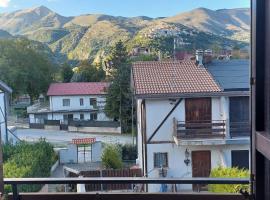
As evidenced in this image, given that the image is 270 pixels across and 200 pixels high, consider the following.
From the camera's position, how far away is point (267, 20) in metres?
Answer: 0.95

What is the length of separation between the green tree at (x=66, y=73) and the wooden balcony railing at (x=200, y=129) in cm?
117

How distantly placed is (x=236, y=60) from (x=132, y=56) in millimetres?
688

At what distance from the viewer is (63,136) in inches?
97.9

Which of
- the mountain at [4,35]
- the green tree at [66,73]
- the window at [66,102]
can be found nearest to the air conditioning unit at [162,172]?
the window at [66,102]

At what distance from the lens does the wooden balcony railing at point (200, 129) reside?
3.07 meters

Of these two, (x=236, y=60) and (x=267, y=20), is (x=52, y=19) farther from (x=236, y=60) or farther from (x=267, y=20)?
A: (x=267, y=20)

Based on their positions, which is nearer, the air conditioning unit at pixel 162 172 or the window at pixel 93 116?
the window at pixel 93 116

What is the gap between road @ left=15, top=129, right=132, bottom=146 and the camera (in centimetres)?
245

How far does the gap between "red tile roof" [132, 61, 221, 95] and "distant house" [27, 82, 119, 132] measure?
0.54m

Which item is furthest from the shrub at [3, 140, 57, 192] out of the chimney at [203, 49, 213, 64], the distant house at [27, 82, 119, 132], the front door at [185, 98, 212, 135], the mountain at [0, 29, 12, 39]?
the chimney at [203, 49, 213, 64]

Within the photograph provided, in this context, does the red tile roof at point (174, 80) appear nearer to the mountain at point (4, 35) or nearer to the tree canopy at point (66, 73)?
the tree canopy at point (66, 73)

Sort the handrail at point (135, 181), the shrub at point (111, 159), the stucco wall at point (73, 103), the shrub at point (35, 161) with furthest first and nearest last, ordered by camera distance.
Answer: the shrub at point (111, 159) → the shrub at point (35, 161) → the stucco wall at point (73, 103) → the handrail at point (135, 181)

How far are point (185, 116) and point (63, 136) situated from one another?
4.04 ft

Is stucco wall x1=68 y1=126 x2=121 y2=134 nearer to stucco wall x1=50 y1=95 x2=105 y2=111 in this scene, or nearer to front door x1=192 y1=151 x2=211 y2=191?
stucco wall x1=50 y1=95 x2=105 y2=111
